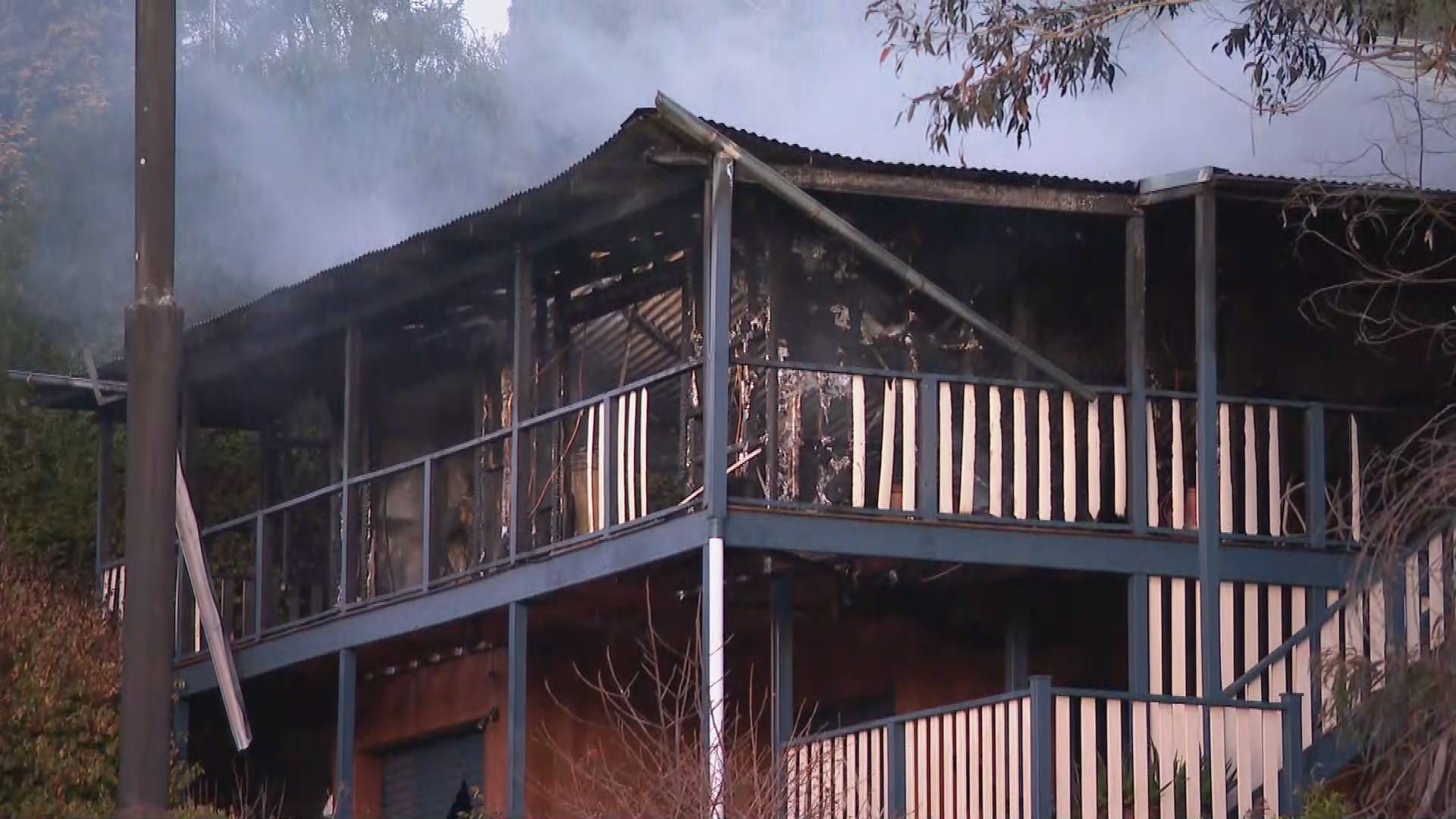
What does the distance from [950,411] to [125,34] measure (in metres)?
21.6

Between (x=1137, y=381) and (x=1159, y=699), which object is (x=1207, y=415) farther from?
(x=1159, y=699)

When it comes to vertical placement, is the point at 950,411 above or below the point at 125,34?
below

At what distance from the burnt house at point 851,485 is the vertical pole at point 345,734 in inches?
1.2

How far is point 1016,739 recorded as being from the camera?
43.8 feet

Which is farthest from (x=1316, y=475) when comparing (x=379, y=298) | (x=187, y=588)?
(x=187, y=588)

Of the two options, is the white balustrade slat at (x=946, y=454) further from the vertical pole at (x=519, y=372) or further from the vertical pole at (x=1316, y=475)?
the vertical pole at (x=519, y=372)

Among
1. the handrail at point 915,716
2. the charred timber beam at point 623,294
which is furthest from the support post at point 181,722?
the handrail at point 915,716

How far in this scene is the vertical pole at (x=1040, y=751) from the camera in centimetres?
1308

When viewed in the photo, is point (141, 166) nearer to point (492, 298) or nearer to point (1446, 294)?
point (492, 298)

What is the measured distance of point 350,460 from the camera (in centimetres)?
1886

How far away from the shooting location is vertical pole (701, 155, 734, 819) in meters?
13.9

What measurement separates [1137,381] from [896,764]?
304 centimetres

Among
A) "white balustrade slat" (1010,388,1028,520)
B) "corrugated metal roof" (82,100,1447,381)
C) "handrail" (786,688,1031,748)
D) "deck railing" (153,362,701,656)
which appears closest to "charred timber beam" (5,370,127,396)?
"corrugated metal roof" (82,100,1447,381)

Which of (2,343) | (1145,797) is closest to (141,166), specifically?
(1145,797)
